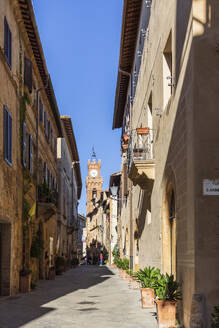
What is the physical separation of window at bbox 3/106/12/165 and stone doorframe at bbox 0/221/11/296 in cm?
217

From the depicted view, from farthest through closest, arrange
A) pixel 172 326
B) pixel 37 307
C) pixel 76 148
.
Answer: pixel 76 148 < pixel 37 307 < pixel 172 326

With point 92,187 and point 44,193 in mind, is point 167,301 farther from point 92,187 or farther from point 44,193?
point 92,187

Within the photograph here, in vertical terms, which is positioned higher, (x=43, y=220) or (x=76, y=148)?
(x=76, y=148)

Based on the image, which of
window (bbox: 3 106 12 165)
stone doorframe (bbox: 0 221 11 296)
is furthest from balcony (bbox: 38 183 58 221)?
window (bbox: 3 106 12 165)

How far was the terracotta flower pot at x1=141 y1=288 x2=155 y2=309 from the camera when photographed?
1201 cm

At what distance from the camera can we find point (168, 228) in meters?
12.6

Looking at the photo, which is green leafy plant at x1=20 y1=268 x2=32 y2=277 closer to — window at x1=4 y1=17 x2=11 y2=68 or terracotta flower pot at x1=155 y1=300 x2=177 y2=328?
window at x1=4 y1=17 x2=11 y2=68

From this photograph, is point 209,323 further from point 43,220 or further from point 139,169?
point 43,220

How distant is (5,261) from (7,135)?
3.80m

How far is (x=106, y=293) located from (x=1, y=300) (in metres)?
3.53

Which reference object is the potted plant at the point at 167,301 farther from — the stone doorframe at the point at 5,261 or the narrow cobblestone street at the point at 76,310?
the stone doorframe at the point at 5,261

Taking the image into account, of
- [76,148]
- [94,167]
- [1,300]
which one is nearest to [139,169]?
[1,300]

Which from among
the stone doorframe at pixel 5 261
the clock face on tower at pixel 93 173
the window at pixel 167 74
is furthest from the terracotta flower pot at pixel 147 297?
the clock face on tower at pixel 93 173

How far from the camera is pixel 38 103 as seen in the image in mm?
23656
